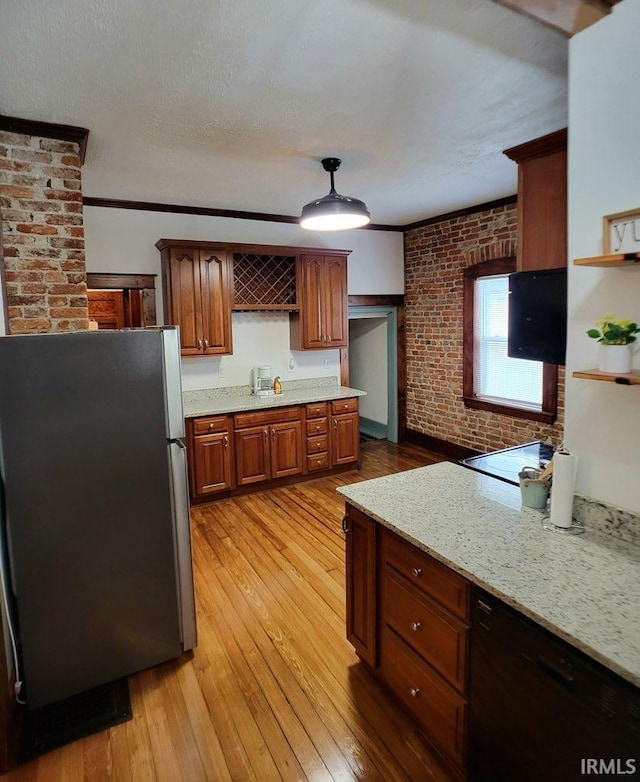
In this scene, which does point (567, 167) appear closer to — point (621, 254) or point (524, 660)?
point (621, 254)

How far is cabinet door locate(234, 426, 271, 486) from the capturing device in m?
4.39

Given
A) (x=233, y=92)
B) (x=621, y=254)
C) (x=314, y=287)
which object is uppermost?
(x=233, y=92)

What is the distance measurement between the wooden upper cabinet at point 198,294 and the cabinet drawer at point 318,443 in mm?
1255

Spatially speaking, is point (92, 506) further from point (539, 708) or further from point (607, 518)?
point (607, 518)

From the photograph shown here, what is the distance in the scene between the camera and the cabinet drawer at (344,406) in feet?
16.0

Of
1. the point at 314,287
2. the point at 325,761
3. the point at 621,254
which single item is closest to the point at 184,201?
the point at 314,287

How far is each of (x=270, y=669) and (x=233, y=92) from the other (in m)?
2.87

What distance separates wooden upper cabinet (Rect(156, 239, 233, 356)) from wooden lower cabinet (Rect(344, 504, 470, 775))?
2763 mm

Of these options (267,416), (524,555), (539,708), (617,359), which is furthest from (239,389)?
(539,708)

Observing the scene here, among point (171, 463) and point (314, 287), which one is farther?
point (314, 287)

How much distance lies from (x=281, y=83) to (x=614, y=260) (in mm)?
Answer: 1716

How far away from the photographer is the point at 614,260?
1459mm

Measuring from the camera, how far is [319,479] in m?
4.95

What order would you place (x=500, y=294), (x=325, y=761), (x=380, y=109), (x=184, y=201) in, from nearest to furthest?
(x=325, y=761) < (x=380, y=109) < (x=184, y=201) < (x=500, y=294)
